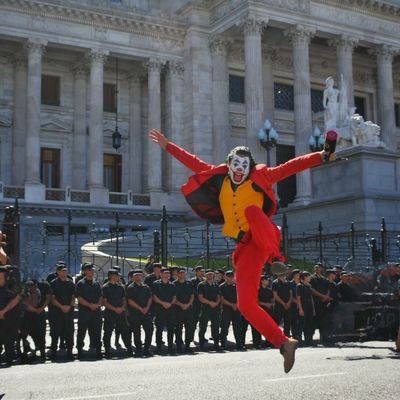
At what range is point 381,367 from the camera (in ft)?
31.3

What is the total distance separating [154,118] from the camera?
3919cm

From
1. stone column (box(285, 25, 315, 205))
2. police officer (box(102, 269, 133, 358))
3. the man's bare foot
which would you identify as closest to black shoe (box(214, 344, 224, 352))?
police officer (box(102, 269, 133, 358))

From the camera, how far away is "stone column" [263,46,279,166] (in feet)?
139

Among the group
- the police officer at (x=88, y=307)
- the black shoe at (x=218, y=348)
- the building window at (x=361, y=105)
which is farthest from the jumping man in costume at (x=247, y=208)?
the building window at (x=361, y=105)

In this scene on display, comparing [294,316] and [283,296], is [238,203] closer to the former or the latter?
[283,296]

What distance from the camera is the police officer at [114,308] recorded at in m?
13.1

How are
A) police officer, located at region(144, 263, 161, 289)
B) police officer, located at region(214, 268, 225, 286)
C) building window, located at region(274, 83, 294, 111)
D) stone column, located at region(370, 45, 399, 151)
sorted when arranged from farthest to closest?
building window, located at region(274, 83, 294, 111)
stone column, located at region(370, 45, 399, 151)
police officer, located at region(214, 268, 225, 286)
police officer, located at region(144, 263, 161, 289)

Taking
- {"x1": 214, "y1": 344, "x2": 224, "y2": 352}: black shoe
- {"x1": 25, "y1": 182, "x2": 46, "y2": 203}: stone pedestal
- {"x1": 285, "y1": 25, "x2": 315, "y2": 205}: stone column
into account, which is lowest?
{"x1": 214, "y1": 344, "x2": 224, "y2": 352}: black shoe

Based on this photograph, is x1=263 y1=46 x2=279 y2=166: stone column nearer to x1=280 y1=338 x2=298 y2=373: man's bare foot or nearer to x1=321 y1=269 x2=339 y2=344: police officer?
x1=321 y1=269 x2=339 y2=344: police officer

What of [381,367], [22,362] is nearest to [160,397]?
[381,367]

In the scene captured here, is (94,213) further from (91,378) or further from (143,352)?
(91,378)

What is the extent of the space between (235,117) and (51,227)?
43.7 feet

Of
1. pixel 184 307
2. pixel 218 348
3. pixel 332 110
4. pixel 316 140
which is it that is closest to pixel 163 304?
pixel 184 307

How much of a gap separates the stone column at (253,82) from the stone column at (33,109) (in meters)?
10.9
